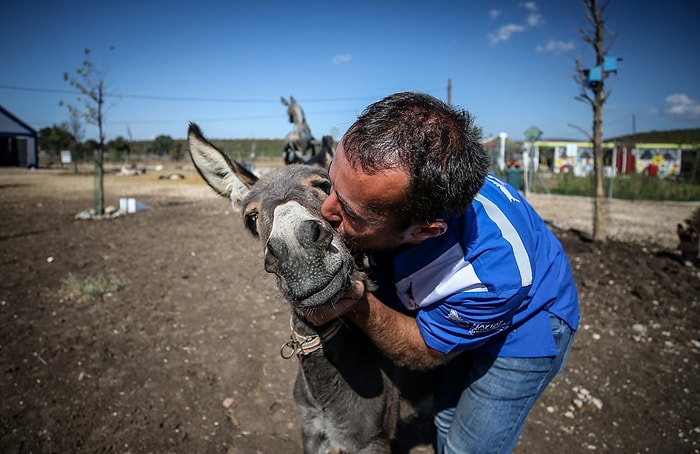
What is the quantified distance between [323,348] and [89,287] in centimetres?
578

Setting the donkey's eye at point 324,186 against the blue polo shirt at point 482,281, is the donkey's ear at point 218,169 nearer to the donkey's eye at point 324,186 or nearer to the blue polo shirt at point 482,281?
the donkey's eye at point 324,186

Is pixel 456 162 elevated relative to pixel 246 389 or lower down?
elevated

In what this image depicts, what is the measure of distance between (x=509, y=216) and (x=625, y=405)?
3741 millimetres

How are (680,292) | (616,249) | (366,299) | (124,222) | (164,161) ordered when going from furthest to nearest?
1. (164,161)
2. (124,222)
3. (616,249)
4. (680,292)
5. (366,299)

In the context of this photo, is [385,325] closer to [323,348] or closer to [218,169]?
[323,348]

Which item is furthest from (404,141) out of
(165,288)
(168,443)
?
(165,288)

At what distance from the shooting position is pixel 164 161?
68.4 m

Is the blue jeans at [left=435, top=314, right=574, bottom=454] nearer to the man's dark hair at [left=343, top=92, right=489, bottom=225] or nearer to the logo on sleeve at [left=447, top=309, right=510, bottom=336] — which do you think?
the logo on sleeve at [left=447, top=309, right=510, bottom=336]

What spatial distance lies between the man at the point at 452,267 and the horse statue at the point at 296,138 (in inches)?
312

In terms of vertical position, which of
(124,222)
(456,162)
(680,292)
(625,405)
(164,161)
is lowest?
(625,405)

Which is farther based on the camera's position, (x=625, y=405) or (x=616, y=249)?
(x=616, y=249)

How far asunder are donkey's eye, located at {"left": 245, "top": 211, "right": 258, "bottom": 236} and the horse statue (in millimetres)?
7403

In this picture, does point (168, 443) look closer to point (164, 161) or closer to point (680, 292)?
point (680, 292)

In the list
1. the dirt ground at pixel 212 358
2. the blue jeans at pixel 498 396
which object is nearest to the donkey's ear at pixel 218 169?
the dirt ground at pixel 212 358
